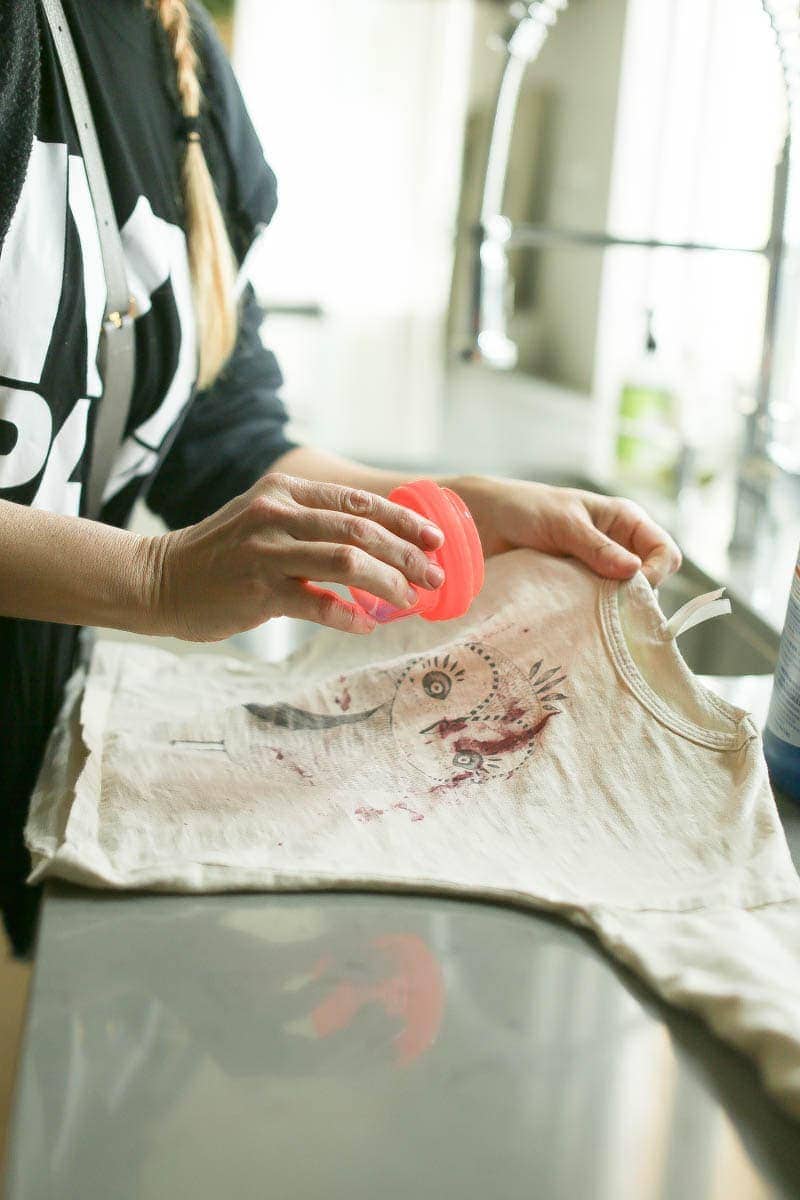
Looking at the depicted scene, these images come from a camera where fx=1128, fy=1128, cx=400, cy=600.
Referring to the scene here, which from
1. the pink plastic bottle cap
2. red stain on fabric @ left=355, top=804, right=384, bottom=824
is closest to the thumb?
the pink plastic bottle cap

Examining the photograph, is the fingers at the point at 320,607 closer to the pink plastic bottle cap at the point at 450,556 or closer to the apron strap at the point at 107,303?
the pink plastic bottle cap at the point at 450,556

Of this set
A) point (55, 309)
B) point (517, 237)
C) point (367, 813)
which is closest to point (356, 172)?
point (517, 237)

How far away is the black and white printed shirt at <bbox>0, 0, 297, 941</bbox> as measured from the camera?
2.20ft

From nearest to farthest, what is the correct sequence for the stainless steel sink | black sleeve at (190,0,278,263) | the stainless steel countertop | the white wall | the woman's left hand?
1. the stainless steel countertop
2. the woman's left hand
3. black sleeve at (190,0,278,263)
4. the stainless steel sink
5. the white wall

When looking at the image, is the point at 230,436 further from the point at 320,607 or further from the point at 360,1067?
the point at 360,1067

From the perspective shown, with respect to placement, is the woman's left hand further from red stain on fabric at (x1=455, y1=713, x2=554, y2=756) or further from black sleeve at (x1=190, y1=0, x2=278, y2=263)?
black sleeve at (x1=190, y1=0, x2=278, y2=263)

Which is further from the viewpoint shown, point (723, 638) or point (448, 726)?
point (723, 638)

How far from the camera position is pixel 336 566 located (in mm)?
532

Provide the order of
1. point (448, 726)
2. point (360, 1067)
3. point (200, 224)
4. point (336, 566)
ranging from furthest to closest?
point (200, 224)
point (448, 726)
point (336, 566)
point (360, 1067)

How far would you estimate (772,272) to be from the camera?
3.70 feet

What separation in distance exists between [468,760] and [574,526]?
0.18 m

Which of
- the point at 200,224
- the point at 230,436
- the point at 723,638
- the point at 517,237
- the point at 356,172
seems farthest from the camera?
the point at 356,172

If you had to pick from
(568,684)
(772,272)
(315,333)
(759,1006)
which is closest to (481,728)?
(568,684)

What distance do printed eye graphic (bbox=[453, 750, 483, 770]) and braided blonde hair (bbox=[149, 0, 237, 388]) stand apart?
0.39 meters
